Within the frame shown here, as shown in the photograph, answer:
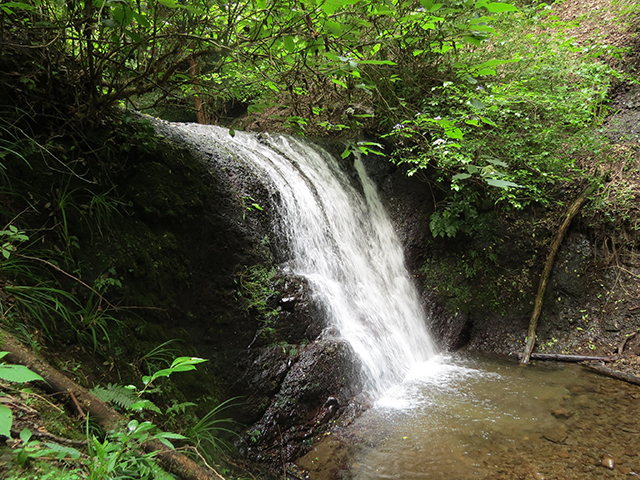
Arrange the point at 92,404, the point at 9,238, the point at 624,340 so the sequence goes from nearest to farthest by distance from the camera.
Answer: the point at 92,404
the point at 9,238
the point at 624,340

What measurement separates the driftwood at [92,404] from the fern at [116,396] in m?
0.09

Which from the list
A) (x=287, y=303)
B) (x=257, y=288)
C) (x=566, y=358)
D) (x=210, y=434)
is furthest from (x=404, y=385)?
(x=566, y=358)

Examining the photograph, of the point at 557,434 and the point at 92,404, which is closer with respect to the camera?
the point at 92,404

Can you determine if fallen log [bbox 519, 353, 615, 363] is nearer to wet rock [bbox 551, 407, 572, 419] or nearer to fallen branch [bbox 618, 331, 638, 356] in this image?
fallen branch [bbox 618, 331, 638, 356]

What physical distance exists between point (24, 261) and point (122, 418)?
122 centimetres

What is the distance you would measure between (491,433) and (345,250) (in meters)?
3.04

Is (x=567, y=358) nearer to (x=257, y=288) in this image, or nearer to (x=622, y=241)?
(x=622, y=241)

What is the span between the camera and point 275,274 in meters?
4.07

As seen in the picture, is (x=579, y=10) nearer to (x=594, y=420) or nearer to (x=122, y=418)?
(x=594, y=420)

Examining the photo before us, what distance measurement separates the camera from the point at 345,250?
5492 mm

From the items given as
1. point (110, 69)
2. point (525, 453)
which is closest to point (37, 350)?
point (110, 69)

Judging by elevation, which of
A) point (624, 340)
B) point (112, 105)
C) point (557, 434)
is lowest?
point (624, 340)

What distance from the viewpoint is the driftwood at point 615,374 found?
4.47 meters

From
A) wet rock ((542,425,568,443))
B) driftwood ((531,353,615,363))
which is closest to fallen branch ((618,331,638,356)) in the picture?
driftwood ((531,353,615,363))
